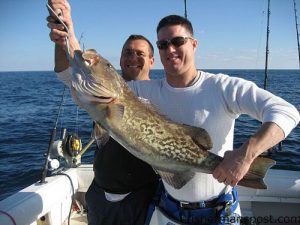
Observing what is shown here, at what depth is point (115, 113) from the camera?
8.82 ft

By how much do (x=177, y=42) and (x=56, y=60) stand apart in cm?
121

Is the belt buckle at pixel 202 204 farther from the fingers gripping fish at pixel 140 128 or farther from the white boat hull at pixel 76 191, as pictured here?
the white boat hull at pixel 76 191

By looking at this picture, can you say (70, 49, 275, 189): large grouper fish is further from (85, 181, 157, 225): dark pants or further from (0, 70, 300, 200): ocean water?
(0, 70, 300, 200): ocean water

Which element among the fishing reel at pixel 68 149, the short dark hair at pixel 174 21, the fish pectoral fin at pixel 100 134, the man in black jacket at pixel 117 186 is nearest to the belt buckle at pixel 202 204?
the man in black jacket at pixel 117 186

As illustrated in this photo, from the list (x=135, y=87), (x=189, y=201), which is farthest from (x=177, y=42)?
(x=189, y=201)

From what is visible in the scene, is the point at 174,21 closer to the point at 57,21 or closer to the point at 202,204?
the point at 57,21

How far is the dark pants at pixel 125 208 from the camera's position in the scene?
3619 mm

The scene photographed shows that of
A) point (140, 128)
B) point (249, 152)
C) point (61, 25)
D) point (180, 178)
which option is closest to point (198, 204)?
point (180, 178)

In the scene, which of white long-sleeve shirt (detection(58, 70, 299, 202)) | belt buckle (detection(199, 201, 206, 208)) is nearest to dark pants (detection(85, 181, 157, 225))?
white long-sleeve shirt (detection(58, 70, 299, 202))

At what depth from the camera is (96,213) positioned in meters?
3.80

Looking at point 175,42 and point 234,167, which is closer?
point 234,167

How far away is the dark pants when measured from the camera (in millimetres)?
3619

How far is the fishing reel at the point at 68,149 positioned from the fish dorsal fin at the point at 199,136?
128 inches

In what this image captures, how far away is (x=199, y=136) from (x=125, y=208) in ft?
4.60
